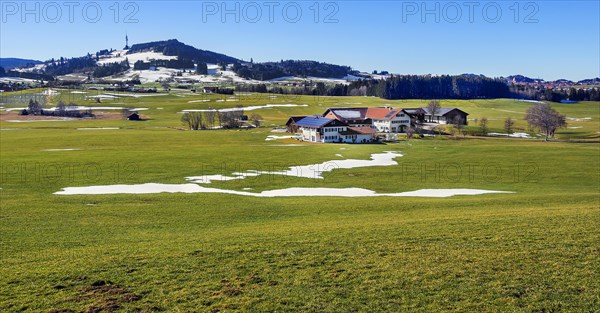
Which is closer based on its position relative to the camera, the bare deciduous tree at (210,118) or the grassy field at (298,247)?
the grassy field at (298,247)

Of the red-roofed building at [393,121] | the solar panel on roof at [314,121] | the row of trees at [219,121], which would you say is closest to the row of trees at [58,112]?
the row of trees at [219,121]

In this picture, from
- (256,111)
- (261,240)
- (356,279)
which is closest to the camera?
(356,279)

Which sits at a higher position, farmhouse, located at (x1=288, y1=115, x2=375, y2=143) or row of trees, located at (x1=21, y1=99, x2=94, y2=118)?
row of trees, located at (x1=21, y1=99, x2=94, y2=118)

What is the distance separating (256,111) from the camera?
17712 centimetres

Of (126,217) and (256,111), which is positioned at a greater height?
(256,111)

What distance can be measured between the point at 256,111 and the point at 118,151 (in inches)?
3976

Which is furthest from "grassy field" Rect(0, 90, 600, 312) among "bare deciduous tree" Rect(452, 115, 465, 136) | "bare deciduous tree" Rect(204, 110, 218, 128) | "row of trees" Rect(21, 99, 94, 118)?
"row of trees" Rect(21, 99, 94, 118)

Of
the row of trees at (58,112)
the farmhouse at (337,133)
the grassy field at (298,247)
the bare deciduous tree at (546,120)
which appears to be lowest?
the grassy field at (298,247)

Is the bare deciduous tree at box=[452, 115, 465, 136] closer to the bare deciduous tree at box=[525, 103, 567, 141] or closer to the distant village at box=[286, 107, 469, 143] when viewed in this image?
the distant village at box=[286, 107, 469, 143]

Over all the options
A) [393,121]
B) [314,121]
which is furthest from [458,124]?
[314,121]

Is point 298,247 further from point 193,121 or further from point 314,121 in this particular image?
point 193,121

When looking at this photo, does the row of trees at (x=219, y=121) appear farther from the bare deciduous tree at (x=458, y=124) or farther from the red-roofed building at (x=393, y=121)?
the bare deciduous tree at (x=458, y=124)

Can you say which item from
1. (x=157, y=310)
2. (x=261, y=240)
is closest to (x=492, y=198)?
(x=261, y=240)

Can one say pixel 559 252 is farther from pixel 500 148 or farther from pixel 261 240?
pixel 500 148
